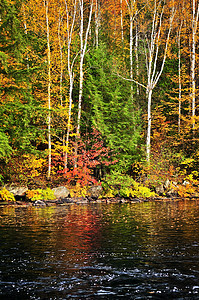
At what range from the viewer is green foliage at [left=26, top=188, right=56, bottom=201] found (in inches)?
758

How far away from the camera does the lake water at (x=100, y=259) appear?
17.1 ft

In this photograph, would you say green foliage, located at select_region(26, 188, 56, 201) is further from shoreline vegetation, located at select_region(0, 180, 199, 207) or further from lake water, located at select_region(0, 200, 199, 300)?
lake water, located at select_region(0, 200, 199, 300)

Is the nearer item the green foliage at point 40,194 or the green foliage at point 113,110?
the green foliage at point 40,194

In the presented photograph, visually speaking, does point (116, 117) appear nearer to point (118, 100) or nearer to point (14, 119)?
point (118, 100)

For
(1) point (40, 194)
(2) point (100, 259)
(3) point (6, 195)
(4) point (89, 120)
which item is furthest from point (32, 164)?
(2) point (100, 259)

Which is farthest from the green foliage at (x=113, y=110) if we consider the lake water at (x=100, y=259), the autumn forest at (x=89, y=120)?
the lake water at (x=100, y=259)

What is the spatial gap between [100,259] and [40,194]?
1300cm

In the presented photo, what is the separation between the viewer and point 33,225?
11672 mm

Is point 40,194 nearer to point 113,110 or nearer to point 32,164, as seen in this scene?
point 32,164

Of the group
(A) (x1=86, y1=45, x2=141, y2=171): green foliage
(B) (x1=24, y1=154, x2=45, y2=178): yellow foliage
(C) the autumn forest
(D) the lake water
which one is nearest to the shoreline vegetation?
(C) the autumn forest

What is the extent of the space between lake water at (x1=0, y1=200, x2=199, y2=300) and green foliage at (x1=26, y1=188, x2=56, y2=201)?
23.2 ft

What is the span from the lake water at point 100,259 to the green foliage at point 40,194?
23.2 ft

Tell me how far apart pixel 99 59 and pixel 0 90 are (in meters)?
10.8

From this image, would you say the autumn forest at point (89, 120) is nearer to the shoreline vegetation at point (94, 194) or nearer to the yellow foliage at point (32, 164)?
the yellow foliage at point (32, 164)
